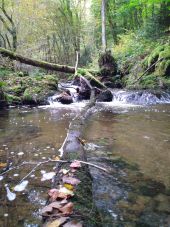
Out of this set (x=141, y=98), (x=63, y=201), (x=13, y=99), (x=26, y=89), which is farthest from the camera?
(x=26, y=89)

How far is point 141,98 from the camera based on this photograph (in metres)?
11.9

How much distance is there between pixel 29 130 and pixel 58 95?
6229 mm

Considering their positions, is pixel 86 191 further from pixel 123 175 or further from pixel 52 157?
pixel 52 157

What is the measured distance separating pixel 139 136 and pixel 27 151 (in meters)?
2.38

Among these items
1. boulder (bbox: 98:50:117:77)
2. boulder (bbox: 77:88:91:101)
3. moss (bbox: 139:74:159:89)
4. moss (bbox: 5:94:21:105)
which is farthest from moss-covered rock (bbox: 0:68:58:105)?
moss (bbox: 139:74:159:89)

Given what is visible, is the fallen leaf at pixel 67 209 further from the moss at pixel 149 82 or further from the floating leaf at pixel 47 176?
the moss at pixel 149 82

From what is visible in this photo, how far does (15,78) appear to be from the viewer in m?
13.8

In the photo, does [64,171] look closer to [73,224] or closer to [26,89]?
[73,224]

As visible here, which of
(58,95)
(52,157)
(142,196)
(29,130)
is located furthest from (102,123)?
(58,95)

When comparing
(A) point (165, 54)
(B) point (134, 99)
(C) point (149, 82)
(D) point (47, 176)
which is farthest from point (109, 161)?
(A) point (165, 54)

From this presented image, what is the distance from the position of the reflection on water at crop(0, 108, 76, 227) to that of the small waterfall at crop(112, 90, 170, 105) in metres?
3.87

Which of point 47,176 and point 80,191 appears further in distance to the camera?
point 47,176

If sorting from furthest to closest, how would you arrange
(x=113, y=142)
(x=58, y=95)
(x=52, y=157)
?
(x=58, y=95) → (x=113, y=142) → (x=52, y=157)

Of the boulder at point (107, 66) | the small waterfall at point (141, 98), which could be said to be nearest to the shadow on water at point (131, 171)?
the small waterfall at point (141, 98)
